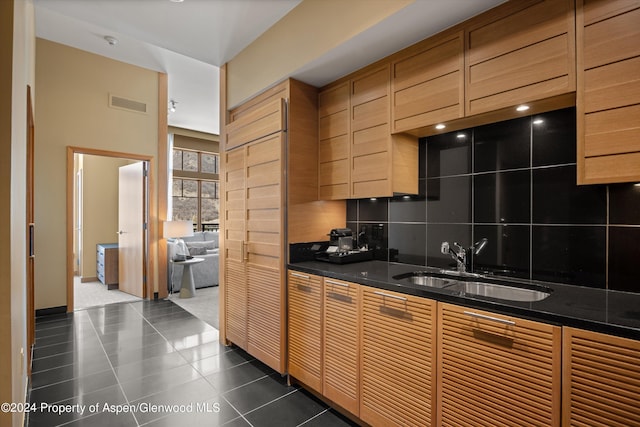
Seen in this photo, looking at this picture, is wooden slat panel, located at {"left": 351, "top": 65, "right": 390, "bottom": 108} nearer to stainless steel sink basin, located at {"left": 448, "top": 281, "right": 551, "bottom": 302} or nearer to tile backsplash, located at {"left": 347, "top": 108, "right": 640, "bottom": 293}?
tile backsplash, located at {"left": 347, "top": 108, "right": 640, "bottom": 293}

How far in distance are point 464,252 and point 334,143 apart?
1298 mm

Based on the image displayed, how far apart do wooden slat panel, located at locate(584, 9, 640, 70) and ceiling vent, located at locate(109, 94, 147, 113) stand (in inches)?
213

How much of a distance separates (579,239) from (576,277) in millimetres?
209

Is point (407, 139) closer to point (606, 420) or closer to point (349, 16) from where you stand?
point (349, 16)

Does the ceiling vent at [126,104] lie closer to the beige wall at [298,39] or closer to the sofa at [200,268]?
the sofa at [200,268]

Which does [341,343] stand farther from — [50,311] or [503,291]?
[50,311]

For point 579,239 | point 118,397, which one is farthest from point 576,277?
point 118,397

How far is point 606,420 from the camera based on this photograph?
1.10 metres

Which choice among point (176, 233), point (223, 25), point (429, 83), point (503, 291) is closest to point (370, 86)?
point (429, 83)

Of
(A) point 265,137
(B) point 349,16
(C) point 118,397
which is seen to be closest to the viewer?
(B) point 349,16

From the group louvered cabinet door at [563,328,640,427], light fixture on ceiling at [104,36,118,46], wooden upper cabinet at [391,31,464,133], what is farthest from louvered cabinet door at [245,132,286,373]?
light fixture on ceiling at [104,36,118,46]

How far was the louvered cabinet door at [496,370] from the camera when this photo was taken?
122cm

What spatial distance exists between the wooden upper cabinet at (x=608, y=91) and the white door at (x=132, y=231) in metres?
5.50

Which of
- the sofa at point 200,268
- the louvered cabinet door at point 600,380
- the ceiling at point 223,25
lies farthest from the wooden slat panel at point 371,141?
the sofa at point 200,268
